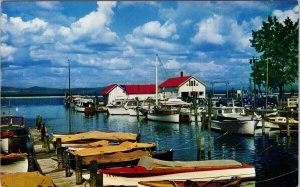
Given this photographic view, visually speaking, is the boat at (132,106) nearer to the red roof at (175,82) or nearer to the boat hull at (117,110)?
the boat hull at (117,110)

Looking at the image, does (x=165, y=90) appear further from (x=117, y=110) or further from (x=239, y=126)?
(x=239, y=126)

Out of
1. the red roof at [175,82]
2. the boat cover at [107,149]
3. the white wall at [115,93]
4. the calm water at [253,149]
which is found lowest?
the calm water at [253,149]

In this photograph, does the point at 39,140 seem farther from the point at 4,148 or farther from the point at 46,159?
the point at 46,159

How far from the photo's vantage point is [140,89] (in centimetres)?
9231

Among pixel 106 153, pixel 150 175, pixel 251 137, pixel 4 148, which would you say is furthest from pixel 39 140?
pixel 251 137

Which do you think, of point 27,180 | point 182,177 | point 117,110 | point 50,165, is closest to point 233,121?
point 50,165

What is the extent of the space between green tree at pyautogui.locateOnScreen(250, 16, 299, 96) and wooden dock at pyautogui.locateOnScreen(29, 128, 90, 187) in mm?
33782

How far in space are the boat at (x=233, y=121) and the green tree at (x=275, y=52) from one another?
9698 millimetres

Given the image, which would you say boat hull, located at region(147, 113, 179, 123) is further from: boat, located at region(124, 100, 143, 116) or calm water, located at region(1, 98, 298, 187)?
boat, located at region(124, 100, 143, 116)

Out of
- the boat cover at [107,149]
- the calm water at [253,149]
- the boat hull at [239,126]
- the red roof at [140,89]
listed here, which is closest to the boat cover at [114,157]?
the boat cover at [107,149]

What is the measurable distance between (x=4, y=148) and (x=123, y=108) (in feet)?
151

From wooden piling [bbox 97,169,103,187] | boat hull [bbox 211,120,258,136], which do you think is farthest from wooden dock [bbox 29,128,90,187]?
boat hull [bbox 211,120,258,136]

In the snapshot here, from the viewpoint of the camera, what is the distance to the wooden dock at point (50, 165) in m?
19.2

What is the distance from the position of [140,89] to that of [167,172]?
73.7 meters
